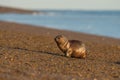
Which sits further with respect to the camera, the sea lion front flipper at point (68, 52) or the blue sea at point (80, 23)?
the blue sea at point (80, 23)

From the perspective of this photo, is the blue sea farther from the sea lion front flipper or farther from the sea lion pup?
the sea lion front flipper

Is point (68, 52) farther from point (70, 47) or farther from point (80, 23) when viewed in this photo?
point (80, 23)

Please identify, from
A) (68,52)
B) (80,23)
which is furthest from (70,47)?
(80,23)

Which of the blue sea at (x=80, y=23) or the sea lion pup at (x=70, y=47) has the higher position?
the blue sea at (x=80, y=23)

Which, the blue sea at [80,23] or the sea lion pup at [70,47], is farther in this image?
the blue sea at [80,23]

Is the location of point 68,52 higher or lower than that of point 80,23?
lower

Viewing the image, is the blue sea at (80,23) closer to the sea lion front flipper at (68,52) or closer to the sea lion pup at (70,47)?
the sea lion pup at (70,47)

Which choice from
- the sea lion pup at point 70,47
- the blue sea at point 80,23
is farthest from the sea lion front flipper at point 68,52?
the blue sea at point 80,23

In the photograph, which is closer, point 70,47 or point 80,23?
point 70,47

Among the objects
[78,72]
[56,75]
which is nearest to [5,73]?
[56,75]

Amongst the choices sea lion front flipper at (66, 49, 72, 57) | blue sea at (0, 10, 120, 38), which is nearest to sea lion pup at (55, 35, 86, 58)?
sea lion front flipper at (66, 49, 72, 57)

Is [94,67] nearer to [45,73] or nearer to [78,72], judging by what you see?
[78,72]
